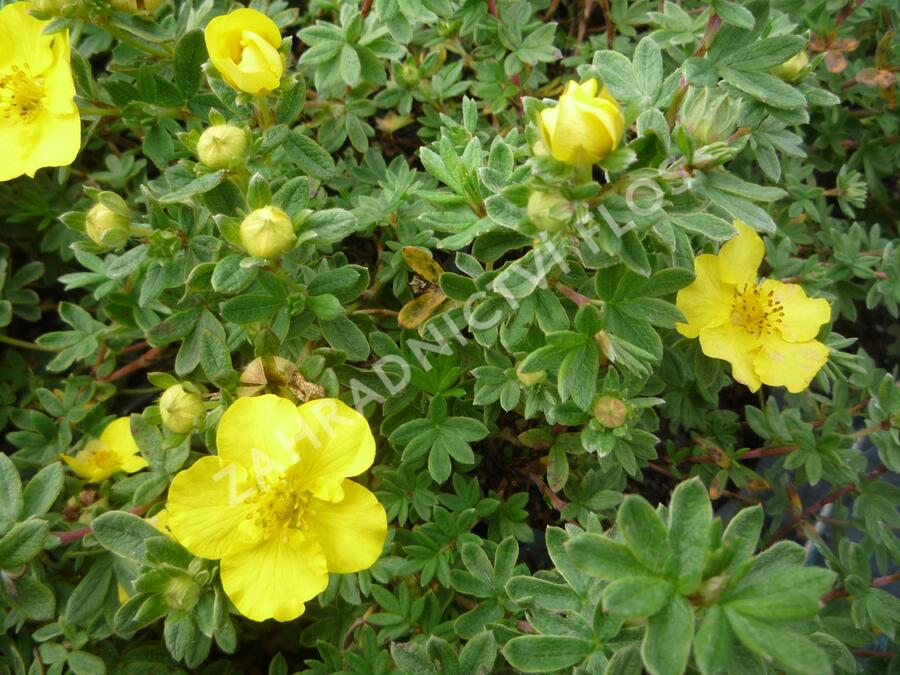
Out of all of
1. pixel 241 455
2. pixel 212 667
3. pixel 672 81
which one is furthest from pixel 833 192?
pixel 212 667

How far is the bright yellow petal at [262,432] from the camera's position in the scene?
132 cm

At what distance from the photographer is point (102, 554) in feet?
5.50

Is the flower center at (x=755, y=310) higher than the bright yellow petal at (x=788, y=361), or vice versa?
the flower center at (x=755, y=310)

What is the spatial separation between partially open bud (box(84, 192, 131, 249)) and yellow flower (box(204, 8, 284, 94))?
14.0 inches

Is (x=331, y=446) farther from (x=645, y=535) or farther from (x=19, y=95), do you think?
(x=19, y=95)

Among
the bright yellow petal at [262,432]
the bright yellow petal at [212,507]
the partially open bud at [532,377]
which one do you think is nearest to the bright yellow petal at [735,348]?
the partially open bud at [532,377]

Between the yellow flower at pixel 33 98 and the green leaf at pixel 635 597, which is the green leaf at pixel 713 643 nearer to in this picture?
the green leaf at pixel 635 597

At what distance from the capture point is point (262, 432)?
52.7 inches

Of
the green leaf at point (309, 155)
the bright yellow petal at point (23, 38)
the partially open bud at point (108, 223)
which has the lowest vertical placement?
the partially open bud at point (108, 223)

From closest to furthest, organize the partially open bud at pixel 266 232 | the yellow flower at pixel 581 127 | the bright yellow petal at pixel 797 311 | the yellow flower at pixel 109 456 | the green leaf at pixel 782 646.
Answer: the green leaf at pixel 782 646, the yellow flower at pixel 581 127, the partially open bud at pixel 266 232, the bright yellow petal at pixel 797 311, the yellow flower at pixel 109 456

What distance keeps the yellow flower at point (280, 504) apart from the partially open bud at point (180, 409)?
9 cm

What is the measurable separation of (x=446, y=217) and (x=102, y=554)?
113cm

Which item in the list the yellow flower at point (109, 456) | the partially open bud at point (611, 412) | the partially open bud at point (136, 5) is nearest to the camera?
the partially open bud at point (611, 412)

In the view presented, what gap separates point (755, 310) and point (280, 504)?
113cm
